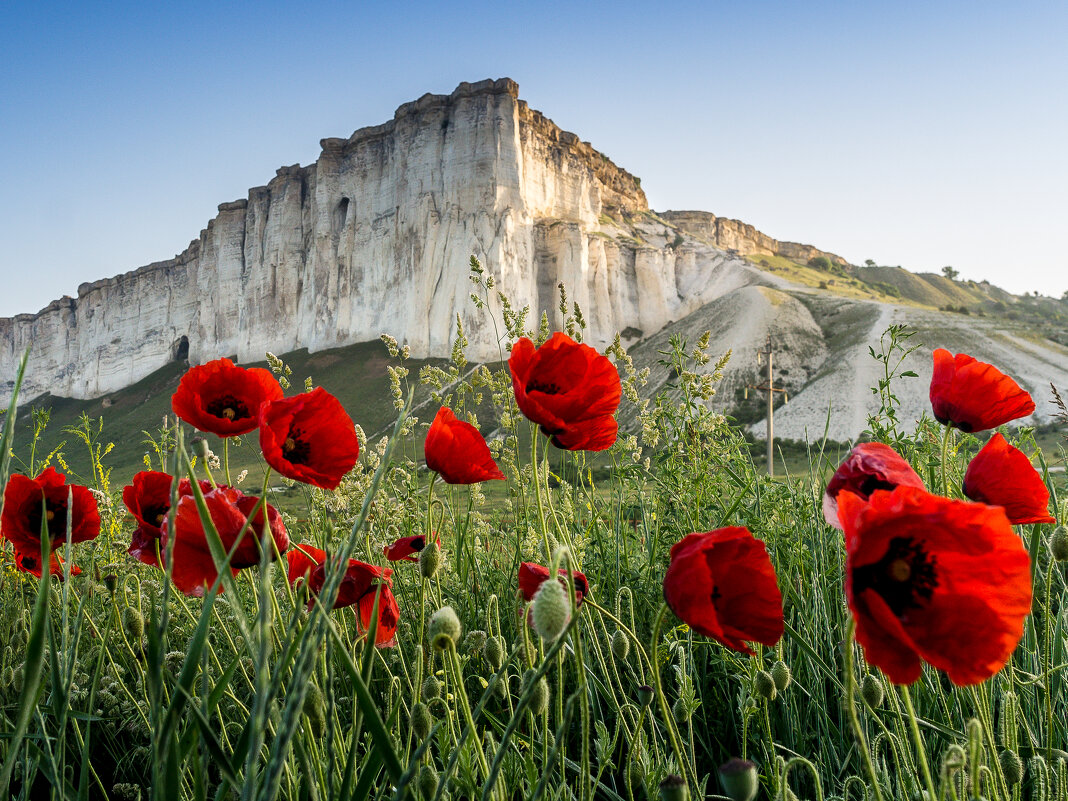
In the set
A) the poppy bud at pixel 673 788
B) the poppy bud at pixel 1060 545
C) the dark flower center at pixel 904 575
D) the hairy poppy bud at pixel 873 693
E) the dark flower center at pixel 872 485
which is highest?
the dark flower center at pixel 872 485

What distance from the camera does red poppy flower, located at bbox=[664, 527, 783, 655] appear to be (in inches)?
30.8

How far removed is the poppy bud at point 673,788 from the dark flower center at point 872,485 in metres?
0.49

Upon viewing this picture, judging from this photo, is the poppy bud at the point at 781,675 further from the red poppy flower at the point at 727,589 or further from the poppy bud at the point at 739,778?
the poppy bud at the point at 739,778

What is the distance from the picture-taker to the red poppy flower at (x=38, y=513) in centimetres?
136

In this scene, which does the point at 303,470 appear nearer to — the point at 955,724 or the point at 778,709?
the point at 778,709

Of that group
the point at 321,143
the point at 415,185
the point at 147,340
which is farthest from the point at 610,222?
the point at 147,340

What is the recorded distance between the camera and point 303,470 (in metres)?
1.04

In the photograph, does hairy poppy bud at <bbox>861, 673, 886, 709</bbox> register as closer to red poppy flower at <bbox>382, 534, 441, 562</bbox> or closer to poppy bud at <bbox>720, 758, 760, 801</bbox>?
poppy bud at <bbox>720, 758, 760, 801</bbox>

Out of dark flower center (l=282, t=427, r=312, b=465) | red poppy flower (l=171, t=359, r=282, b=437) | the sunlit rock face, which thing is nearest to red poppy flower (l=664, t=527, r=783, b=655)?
dark flower center (l=282, t=427, r=312, b=465)

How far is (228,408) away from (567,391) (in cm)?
71

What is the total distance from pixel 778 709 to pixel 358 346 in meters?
53.3

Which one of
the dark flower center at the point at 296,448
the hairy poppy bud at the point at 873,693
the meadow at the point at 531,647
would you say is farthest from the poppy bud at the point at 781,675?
the dark flower center at the point at 296,448

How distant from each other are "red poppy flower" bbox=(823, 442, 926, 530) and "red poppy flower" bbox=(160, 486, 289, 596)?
81 centimetres

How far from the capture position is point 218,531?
973 millimetres
